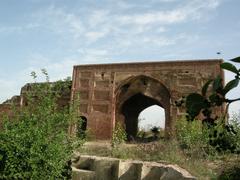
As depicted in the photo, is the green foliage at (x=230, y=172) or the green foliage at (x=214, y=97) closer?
the green foliage at (x=214, y=97)

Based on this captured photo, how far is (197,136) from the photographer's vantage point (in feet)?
35.2

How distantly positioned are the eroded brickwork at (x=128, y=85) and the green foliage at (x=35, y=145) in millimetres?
9418

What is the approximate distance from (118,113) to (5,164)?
1164 centimetres

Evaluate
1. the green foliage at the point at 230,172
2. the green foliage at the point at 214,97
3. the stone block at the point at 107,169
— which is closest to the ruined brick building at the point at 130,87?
the stone block at the point at 107,169

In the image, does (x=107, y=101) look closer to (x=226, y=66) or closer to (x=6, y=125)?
(x=6, y=125)

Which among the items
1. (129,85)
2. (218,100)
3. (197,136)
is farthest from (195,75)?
(218,100)

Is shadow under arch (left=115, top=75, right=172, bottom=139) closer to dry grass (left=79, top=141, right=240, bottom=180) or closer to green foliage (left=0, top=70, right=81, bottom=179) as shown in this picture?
dry grass (left=79, top=141, right=240, bottom=180)

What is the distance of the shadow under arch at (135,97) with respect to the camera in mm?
18250

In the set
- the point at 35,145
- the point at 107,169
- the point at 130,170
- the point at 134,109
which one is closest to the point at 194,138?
the point at 130,170

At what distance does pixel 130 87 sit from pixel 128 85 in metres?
0.16

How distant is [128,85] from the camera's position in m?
19.2

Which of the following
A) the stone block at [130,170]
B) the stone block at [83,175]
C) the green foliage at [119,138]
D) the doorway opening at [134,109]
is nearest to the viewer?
the stone block at [130,170]

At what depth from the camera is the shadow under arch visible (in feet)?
59.9

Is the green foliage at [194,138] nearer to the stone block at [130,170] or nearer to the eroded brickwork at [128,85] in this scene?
the stone block at [130,170]
